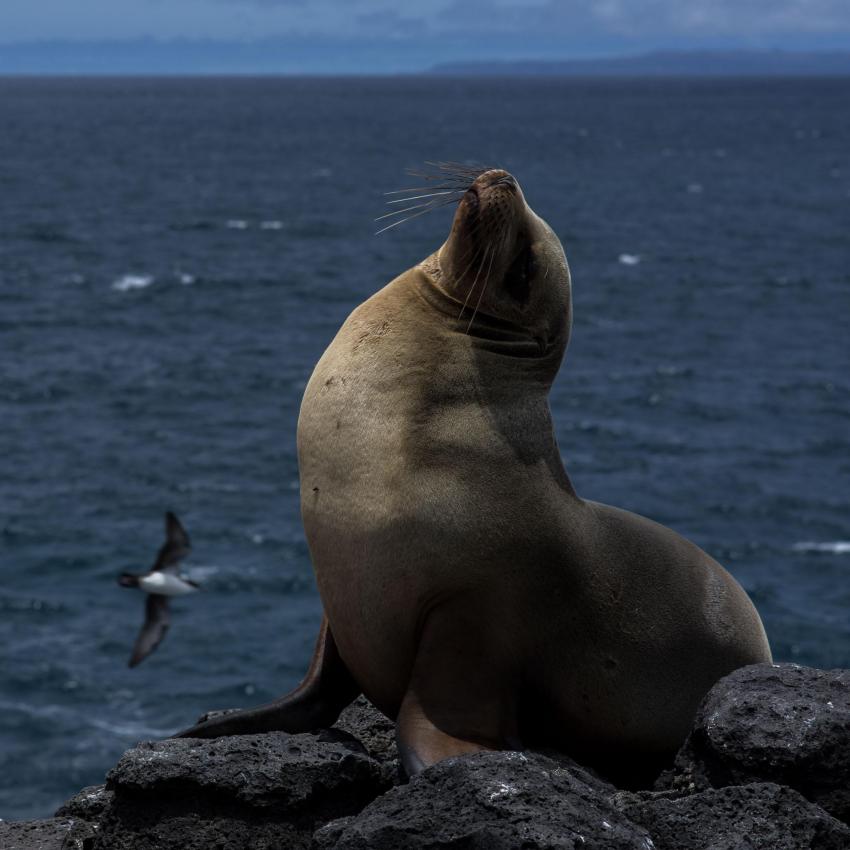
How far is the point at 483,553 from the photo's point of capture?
5867 mm

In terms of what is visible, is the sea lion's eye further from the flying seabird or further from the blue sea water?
the blue sea water

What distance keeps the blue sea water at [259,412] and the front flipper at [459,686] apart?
1910 cm

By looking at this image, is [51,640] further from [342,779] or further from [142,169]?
[142,169]

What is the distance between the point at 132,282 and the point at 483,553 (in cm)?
6433

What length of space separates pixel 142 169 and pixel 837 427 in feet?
307

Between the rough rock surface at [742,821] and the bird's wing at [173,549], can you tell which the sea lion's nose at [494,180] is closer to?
the rough rock surface at [742,821]

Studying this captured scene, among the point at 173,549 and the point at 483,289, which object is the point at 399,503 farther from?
the point at 173,549

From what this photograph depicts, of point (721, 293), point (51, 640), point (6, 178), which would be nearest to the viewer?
point (51, 640)

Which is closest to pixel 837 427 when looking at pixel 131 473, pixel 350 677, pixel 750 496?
pixel 750 496

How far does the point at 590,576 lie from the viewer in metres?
6.11

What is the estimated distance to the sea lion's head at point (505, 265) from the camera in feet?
20.2

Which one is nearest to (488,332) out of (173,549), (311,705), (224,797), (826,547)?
(311,705)

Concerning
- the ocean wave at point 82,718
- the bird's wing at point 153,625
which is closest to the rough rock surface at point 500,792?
the bird's wing at point 153,625

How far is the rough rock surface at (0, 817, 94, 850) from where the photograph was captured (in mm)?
5984
